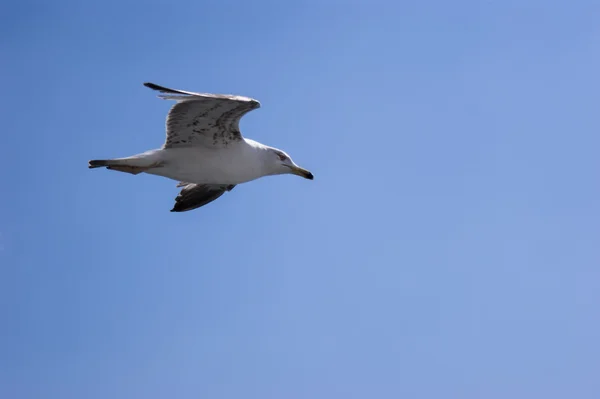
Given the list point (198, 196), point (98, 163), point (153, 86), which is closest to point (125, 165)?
point (98, 163)

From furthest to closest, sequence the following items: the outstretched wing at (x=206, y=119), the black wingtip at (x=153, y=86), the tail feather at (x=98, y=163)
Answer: the tail feather at (x=98, y=163) → the outstretched wing at (x=206, y=119) → the black wingtip at (x=153, y=86)

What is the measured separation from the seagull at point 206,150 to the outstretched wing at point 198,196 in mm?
2077

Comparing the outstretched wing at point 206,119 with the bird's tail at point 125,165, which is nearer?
the outstretched wing at point 206,119

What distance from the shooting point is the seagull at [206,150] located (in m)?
15.4

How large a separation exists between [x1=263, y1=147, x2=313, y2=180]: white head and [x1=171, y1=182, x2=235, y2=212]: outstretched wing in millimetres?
1897

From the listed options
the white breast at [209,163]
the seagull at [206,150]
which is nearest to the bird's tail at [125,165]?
the seagull at [206,150]

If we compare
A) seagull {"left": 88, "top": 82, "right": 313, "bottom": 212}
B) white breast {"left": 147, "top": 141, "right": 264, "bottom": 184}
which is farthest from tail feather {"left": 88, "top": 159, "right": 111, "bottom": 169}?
white breast {"left": 147, "top": 141, "right": 264, "bottom": 184}

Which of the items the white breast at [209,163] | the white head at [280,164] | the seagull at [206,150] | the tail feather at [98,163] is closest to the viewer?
the seagull at [206,150]

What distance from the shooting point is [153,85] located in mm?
13844

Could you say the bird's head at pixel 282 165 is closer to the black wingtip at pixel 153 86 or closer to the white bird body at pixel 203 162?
the white bird body at pixel 203 162

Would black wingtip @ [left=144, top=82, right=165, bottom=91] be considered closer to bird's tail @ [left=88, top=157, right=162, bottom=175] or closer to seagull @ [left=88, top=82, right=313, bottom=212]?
seagull @ [left=88, top=82, right=313, bottom=212]

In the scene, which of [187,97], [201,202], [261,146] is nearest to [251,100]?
[187,97]

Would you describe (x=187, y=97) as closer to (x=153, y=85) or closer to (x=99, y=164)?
(x=153, y=85)

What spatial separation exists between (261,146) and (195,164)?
152cm
